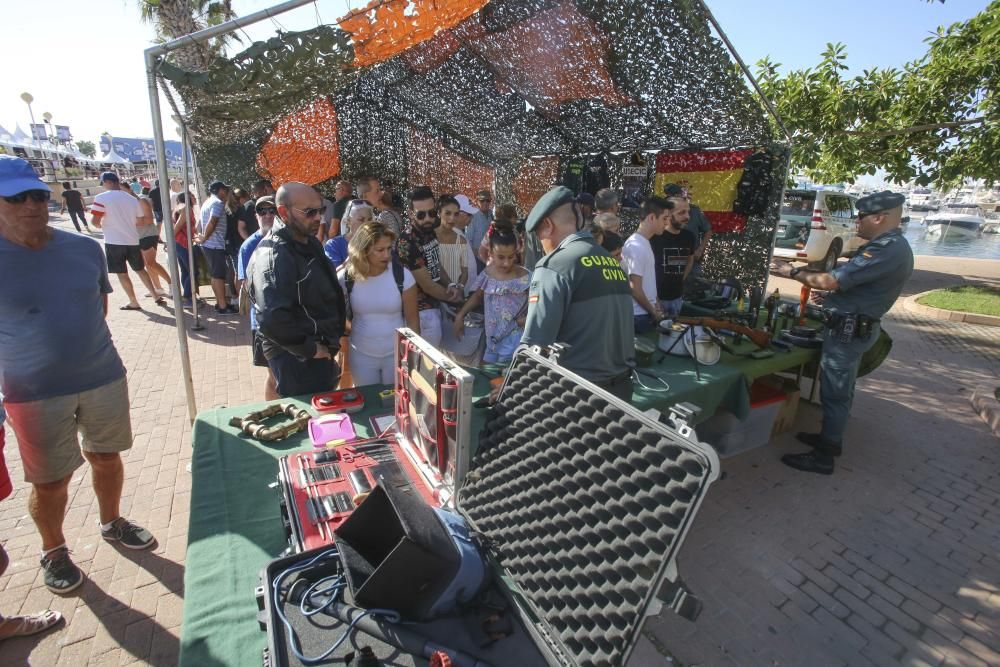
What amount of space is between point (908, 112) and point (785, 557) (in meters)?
6.25

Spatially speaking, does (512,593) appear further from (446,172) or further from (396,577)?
(446,172)

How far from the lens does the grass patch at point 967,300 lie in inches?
343

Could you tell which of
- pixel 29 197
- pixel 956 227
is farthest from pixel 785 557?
pixel 956 227

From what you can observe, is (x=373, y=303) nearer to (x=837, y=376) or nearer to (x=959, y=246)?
(x=837, y=376)

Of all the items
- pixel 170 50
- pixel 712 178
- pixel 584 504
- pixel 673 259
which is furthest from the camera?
pixel 712 178

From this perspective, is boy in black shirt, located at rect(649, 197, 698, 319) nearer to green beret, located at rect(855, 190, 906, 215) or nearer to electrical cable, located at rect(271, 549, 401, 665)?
green beret, located at rect(855, 190, 906, 215)

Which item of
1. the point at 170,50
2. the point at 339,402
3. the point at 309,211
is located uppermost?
the point at 170,50

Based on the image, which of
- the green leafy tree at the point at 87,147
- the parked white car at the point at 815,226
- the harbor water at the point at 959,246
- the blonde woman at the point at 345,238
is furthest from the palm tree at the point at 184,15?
the green leafy tree at the point at 87,147

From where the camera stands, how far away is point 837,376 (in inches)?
144

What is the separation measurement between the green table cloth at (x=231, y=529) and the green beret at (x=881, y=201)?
2.11m

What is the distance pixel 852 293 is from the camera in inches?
138

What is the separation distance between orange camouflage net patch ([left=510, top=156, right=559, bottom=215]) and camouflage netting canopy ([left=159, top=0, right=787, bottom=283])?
0.03 m

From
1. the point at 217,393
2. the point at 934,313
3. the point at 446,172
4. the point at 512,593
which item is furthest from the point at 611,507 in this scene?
the point at 934,313

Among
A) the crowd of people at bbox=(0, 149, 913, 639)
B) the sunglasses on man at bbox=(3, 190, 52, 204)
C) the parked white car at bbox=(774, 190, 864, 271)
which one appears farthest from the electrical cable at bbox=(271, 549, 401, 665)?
the parked white car at bbox=(774, 190, 864, 271)
